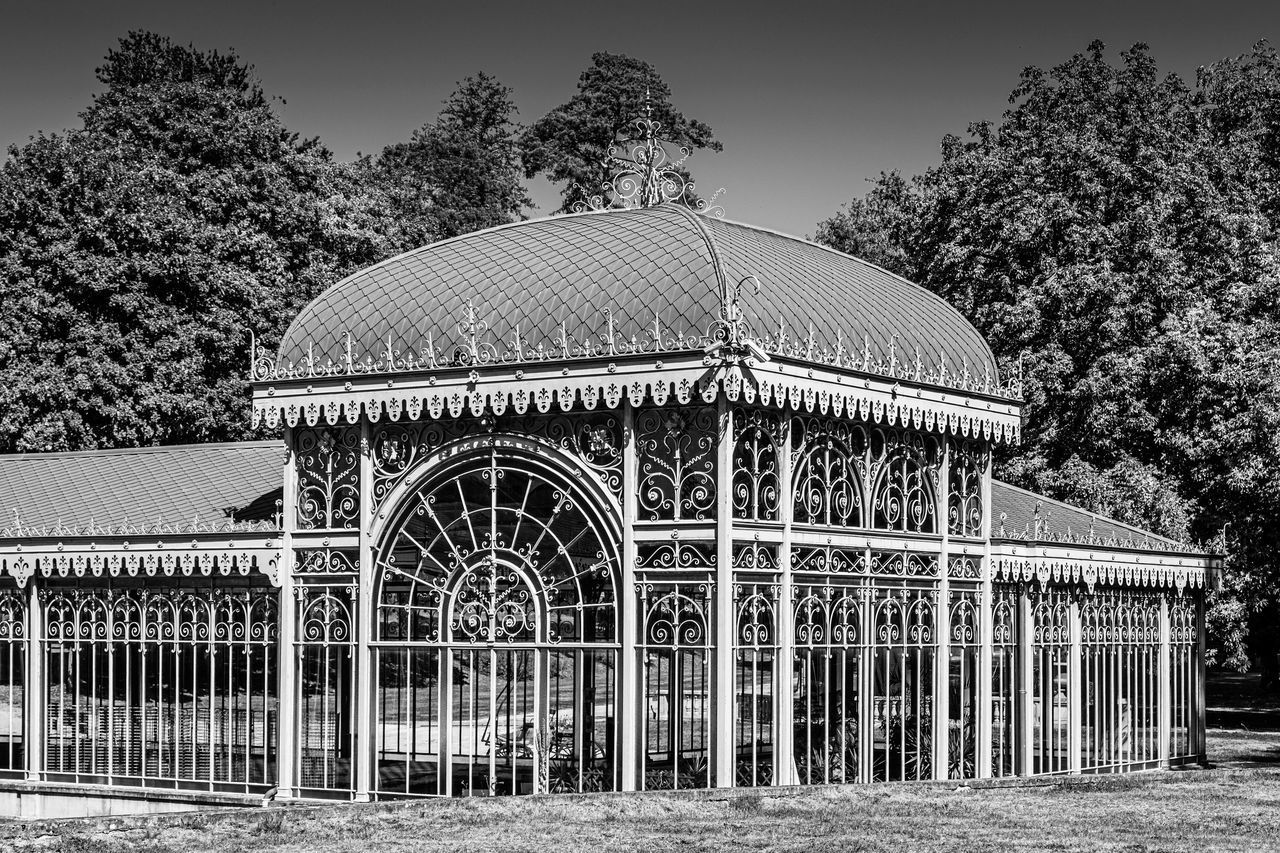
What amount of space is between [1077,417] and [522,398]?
18311 mm

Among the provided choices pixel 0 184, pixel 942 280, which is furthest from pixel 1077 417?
pixel 0 184

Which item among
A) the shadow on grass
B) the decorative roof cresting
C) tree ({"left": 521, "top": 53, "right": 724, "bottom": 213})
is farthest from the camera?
tree ({"left": 521, "top": 53, "right": 724, "bottom": 213})

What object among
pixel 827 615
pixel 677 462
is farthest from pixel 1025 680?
pixel 677 462

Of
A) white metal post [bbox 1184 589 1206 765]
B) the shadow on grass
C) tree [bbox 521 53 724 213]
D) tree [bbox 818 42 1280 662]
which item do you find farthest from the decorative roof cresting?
tree [bbox 521 53 724 213]

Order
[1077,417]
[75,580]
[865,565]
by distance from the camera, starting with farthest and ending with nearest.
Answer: [1077,417]
[75,580]
[865,565]

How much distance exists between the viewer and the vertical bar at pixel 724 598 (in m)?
16.5

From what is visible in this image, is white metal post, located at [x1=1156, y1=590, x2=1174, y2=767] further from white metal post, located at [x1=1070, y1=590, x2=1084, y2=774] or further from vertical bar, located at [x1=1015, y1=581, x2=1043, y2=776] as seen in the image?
vertical bar, located at [x1=1015, y1=581, x2=1043, y2=776]

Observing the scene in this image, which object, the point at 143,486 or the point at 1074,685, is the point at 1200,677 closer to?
the point at 1074,685

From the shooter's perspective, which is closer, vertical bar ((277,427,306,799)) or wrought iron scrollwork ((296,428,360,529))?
wrought iron scrollwork ((296,428,360,529))

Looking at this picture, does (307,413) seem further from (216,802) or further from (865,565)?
(865,565)

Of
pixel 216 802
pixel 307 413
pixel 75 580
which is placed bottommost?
pixel 216 802

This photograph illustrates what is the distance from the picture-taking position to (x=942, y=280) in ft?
123

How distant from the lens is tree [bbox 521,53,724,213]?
5753cm

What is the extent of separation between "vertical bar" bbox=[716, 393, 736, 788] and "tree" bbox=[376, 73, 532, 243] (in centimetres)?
4346
